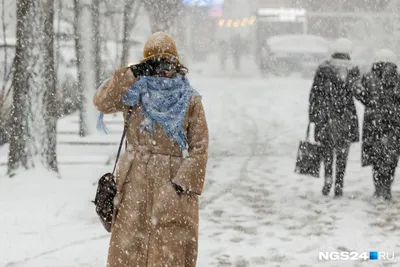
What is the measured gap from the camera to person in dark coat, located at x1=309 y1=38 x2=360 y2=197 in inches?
329

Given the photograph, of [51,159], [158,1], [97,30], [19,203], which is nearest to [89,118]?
[97,30]

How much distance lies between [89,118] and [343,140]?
6159mm

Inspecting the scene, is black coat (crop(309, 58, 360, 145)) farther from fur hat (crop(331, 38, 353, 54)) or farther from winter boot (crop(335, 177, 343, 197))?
winter boot (crop(335, 177, 343, 197))

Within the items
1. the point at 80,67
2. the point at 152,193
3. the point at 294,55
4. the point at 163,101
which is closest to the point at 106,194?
the point at 152,193

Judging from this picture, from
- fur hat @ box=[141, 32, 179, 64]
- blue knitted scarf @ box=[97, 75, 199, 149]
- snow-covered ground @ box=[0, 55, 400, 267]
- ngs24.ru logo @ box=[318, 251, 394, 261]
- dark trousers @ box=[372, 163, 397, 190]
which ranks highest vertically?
fur hat @ box=[141, 32, 179, 64]

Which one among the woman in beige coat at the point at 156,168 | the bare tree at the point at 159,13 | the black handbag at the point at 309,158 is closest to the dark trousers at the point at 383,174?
the black handbag at the point at 309,158

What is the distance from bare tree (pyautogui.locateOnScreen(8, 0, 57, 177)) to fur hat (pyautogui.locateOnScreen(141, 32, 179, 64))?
496cm

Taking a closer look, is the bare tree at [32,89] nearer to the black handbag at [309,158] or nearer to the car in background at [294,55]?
the black handbag at [309,158]

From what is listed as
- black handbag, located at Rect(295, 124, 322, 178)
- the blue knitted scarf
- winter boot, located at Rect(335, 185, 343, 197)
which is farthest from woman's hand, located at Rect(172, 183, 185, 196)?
winter boot, located at Rect(335, 185, 343, 197)

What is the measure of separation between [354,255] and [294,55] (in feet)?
77.8

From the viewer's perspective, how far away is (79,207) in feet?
25.3

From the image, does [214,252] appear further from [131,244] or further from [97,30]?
[97,30]

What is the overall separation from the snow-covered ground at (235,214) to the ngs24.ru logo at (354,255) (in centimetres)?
8

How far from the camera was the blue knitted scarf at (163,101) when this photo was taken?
4.20 m
